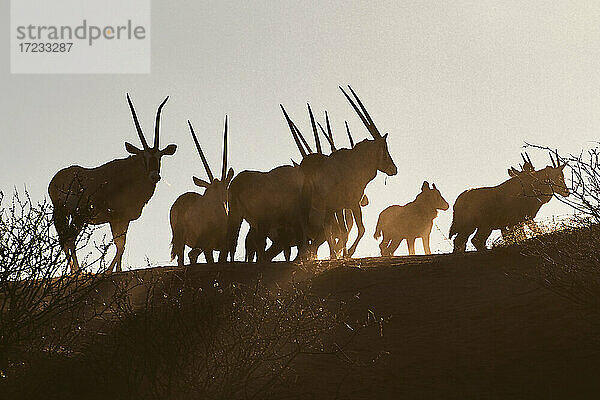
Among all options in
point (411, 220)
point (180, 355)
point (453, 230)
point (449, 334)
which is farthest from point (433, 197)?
point (180, 355)

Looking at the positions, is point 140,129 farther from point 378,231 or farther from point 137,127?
point 378,231

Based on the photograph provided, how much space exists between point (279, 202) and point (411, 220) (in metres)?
8.28

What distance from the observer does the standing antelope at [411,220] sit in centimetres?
2634

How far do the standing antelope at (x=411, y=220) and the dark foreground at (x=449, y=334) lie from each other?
10.1m

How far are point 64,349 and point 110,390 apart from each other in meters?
1.11

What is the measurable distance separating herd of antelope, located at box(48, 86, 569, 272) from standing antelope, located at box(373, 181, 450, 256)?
3399mm

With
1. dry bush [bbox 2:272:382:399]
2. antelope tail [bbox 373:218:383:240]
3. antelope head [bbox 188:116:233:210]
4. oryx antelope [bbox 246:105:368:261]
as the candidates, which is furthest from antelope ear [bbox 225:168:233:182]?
dry bush [bbox 2:272:382:399]

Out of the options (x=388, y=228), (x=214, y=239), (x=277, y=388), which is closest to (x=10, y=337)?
(x=277, y=388)

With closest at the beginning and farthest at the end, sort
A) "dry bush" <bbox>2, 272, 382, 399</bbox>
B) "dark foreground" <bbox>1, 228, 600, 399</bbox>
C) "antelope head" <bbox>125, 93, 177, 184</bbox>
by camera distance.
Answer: "dry bush" <bbox>2, 272, 382, 399</bbox> → "dark foreground" <bbox>1, 228, 600, 399</bbox> → "antelope head" <bbox>125, 93, 177, 184</bbox>

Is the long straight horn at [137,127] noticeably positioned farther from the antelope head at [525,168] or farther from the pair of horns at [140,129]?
the antelope head at [525,168]

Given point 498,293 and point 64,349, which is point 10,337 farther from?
point 498,293

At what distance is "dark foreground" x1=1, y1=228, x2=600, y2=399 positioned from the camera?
1045 centimetres

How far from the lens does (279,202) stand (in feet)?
62.3

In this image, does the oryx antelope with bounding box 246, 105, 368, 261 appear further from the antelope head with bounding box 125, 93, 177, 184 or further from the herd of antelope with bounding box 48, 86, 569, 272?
the antelope head with bounding box 125, 93, 177, 184
